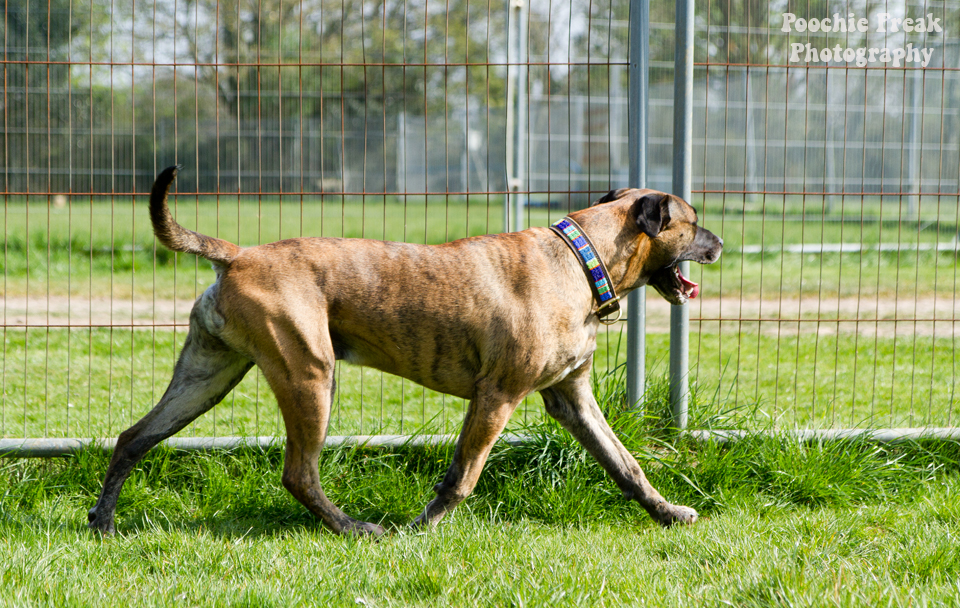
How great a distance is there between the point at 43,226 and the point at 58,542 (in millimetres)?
12657

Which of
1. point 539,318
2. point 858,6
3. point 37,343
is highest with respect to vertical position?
point 858,6

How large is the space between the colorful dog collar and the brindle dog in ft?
0.12

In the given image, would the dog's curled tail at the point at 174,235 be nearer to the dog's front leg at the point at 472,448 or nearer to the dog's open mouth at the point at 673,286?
the dog's front leg at the point at 472,448

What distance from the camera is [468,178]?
4617mm

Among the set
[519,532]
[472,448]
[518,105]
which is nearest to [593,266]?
[472,448]

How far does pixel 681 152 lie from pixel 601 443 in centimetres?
176

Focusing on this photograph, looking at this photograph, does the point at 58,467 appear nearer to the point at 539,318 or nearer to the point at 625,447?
the point at 539,318

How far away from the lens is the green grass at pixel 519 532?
122 inches

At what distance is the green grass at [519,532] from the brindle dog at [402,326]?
292 mm

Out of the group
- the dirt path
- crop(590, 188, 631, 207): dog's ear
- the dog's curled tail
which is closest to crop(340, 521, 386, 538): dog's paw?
the dog's curled tail

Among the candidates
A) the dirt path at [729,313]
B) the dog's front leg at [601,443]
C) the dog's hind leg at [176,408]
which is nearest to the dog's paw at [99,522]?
the dog's hind leg at [176,408]

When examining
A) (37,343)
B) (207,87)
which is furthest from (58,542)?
(207,87)

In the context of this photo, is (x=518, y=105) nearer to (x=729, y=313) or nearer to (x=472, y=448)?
(x=729, y=313)

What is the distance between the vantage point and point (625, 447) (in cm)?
Result: 462
